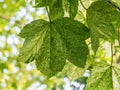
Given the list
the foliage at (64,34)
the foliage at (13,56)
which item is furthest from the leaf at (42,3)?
the foliage at (13,56)

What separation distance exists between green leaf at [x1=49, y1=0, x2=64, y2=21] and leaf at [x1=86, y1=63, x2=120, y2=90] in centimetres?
20

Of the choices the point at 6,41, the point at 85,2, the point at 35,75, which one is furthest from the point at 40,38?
the point at 35,75

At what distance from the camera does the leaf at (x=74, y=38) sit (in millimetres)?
869

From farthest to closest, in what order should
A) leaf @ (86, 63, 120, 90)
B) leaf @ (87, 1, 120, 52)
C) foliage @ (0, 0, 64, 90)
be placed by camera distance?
1. foliage @ (0, 0, 64, 90)
2. leaf @ (86, 63, 120, 90)
3. leaf @ (87, 1, 120, 52)

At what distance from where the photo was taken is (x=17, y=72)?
6223 mm

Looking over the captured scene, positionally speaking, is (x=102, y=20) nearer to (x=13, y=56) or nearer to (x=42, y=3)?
(x=42, y=3)

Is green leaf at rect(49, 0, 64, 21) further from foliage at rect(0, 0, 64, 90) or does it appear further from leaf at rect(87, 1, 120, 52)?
foliage at rect(0, 0, 64, 90)

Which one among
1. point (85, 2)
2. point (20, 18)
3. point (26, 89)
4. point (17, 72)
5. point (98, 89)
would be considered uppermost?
point (85, 2)

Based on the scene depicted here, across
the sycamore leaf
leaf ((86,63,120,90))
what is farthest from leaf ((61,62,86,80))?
the sycamore leaf

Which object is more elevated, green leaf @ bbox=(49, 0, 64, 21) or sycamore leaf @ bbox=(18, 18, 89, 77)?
green leaf @ bbox=(49, 0, 64, 21)

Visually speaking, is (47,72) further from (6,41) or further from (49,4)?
(6,41)

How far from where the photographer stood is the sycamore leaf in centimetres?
87

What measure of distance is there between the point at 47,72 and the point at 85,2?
24 cm

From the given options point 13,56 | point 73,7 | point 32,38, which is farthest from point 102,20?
point 13,56
